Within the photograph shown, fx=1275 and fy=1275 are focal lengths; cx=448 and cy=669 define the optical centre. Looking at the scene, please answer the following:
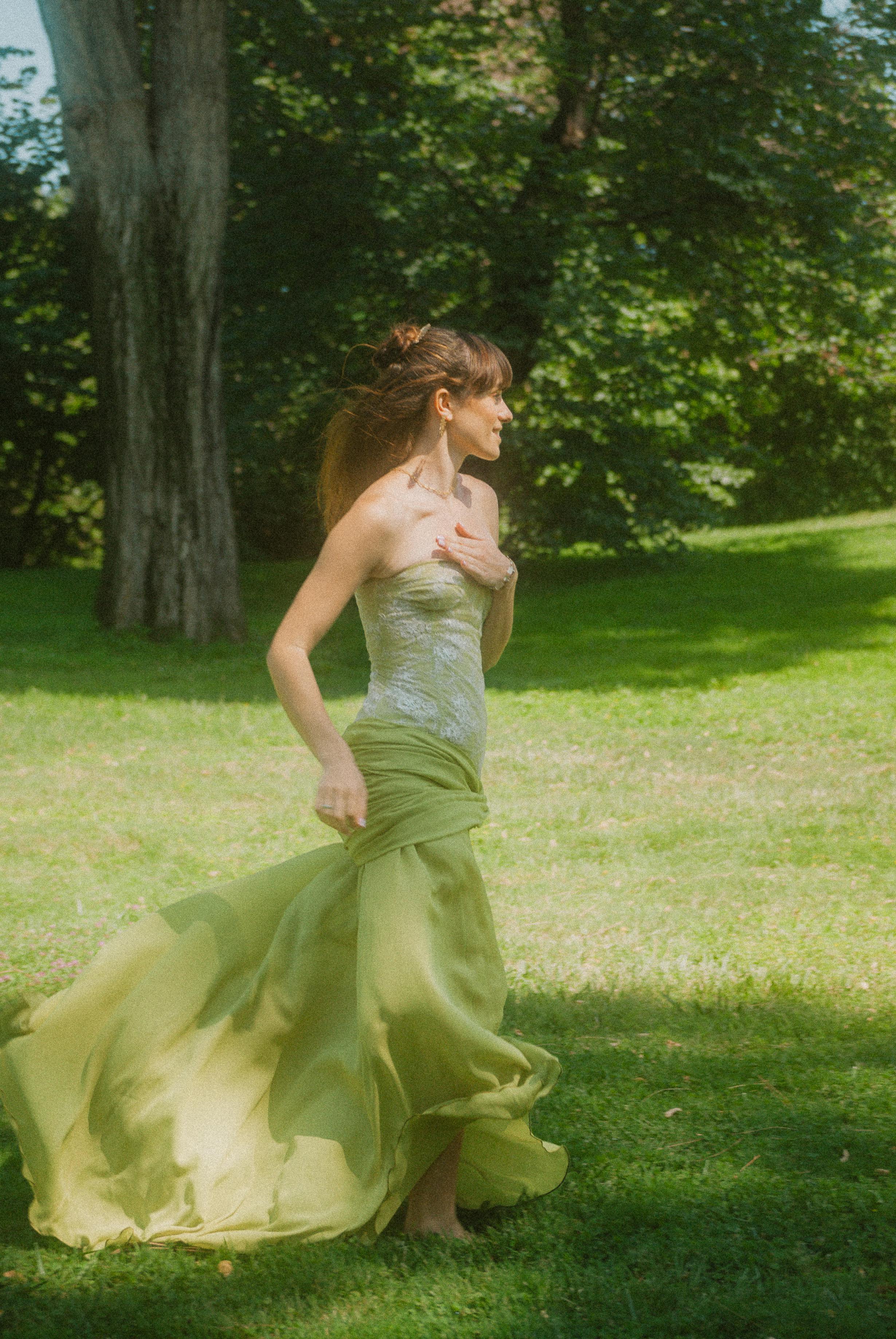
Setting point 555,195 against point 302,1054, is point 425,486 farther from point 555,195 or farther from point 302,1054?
point 555,195

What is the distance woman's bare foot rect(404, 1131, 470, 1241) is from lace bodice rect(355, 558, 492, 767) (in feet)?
3.58

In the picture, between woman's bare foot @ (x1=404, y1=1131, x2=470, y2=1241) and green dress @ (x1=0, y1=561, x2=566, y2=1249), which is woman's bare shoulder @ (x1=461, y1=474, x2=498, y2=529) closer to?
green dress @ (x1=0, y1=561, x2=566, y2=1249)

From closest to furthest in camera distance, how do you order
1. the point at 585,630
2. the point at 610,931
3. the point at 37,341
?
the point at 610,931 → the point at 585,630 → the point at 37,341

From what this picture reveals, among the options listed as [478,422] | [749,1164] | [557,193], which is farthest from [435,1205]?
[557,193]

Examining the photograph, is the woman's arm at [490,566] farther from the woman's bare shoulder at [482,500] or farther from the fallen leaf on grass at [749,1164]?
the fallen leaf on grass at [749,1164]

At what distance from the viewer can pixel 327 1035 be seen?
340cm

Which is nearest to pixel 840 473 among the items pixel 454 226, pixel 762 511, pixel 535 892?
pixel 762 511

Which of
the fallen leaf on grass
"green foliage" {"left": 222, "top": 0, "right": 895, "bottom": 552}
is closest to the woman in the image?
the fallen leaf on grass

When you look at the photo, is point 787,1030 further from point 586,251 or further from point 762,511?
point 762,511

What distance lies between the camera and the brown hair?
332 cm

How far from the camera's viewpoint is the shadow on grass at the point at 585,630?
12617 mm

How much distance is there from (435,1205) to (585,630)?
496 inches

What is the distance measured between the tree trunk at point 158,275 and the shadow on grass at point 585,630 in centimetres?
105

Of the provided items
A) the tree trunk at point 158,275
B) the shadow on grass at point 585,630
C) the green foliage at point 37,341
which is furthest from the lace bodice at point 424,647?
the green foliage at point 37,341
